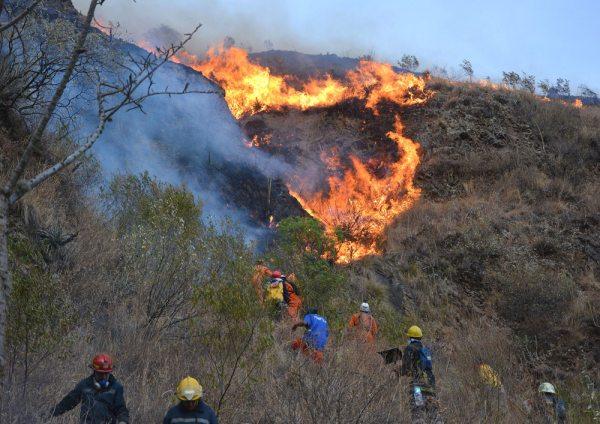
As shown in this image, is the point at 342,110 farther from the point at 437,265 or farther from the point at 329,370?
the point at 329,370

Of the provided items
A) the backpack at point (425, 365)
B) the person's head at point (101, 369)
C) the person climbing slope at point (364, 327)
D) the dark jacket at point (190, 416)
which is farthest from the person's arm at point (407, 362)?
the person's head at point (101, 369)

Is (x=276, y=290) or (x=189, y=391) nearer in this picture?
(x=189, y=391)

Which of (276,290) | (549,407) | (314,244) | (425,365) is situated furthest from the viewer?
(314,244)

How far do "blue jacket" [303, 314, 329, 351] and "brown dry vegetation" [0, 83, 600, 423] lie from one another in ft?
0.83

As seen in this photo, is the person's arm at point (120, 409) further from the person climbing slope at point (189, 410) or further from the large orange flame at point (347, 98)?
the large orange flame at point (347, 98)

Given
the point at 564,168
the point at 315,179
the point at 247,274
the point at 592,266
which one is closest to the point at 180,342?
the point at 247,274

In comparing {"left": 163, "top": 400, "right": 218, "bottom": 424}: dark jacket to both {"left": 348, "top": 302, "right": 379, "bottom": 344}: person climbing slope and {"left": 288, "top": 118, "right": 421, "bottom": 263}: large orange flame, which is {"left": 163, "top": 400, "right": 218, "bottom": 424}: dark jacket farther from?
{"left": 288, "top": 118, "right": 421, "bottom": 263}: large orange flame

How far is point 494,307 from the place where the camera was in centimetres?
1538

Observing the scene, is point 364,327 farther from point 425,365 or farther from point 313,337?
point 425,365

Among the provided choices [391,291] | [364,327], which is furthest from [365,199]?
[364,327]

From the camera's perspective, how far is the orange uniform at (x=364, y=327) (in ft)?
29.9

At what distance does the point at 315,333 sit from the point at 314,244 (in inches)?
208

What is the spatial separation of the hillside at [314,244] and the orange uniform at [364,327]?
639 millimetres

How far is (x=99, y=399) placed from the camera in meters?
4.71
